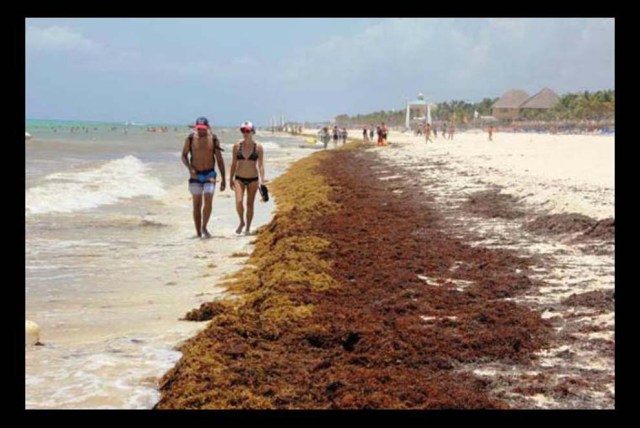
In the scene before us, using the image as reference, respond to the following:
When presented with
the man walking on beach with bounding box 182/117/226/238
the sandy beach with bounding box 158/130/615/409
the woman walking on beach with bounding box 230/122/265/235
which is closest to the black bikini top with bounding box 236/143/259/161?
the woman walking on beach with bounding box 230/122/265/235

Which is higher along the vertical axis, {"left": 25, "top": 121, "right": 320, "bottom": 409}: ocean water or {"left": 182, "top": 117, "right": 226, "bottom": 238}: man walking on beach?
{"left": 182, "top": 117, "right": 226, "bottom": 238}: man walking on beach

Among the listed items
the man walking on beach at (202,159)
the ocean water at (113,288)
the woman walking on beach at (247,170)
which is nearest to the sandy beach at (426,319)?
the ocean water at (113,288)

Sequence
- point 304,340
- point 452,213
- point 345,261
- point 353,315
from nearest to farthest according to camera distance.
→ point 304,340 < point 353,315 < point 345,261 < point 452,213

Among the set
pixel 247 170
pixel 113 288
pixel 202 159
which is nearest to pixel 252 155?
pixel 247 170

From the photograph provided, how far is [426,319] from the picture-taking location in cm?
489

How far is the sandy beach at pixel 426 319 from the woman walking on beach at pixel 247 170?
71cm

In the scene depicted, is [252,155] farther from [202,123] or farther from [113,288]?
[113,288]

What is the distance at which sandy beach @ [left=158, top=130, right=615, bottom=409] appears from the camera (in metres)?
3.52

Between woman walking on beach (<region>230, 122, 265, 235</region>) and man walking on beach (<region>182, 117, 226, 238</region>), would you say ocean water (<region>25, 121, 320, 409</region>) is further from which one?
man walking on beach (<region>182, 117, 226, 238</region>)

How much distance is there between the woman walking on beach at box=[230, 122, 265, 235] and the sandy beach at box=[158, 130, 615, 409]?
0.71m
